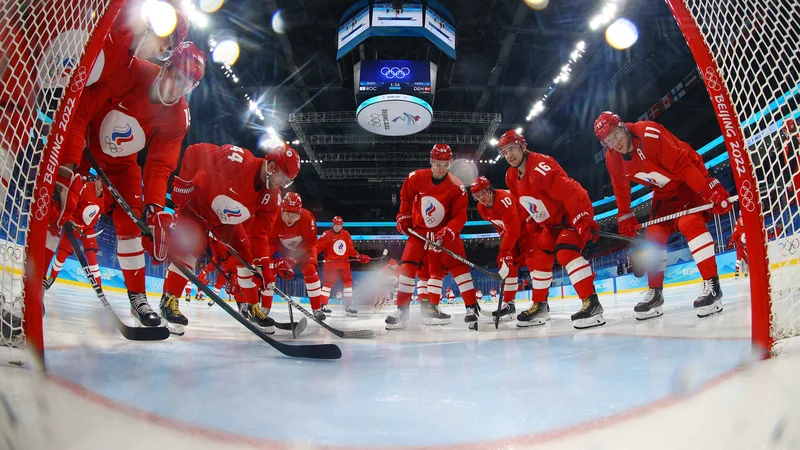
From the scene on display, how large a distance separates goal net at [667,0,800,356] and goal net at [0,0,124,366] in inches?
72.1

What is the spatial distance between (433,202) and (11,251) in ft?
9.79

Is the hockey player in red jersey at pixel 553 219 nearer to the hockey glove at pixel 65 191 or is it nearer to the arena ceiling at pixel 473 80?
the hockey glove at pixel 65 191

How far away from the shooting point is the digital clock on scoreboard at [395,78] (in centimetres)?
822

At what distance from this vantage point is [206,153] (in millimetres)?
2840

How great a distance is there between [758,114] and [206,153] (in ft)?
9.68

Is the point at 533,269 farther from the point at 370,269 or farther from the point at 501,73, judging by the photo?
the point at 370,269

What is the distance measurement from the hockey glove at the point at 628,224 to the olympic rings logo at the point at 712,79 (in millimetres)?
1948

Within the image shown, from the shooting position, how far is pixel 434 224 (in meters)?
3.82

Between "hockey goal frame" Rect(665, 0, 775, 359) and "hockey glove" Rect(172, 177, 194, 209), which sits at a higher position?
"hockey glove" Rect(172, 177, 194, 209)

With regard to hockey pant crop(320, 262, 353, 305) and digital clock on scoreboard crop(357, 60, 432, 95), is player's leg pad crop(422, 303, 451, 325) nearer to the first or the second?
hockey pant crop(320, 262, 353, 305)

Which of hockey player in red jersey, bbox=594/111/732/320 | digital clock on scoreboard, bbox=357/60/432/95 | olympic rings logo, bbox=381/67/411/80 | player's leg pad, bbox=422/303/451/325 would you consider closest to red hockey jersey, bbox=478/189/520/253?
player's leg pad, bbox=422/303/451/325

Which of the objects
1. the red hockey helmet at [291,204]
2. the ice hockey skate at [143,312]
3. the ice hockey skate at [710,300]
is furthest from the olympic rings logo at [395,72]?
the ice hockey skate at [143,312]

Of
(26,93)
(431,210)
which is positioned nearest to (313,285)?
(431,210)

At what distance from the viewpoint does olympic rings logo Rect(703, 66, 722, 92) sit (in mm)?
1151
